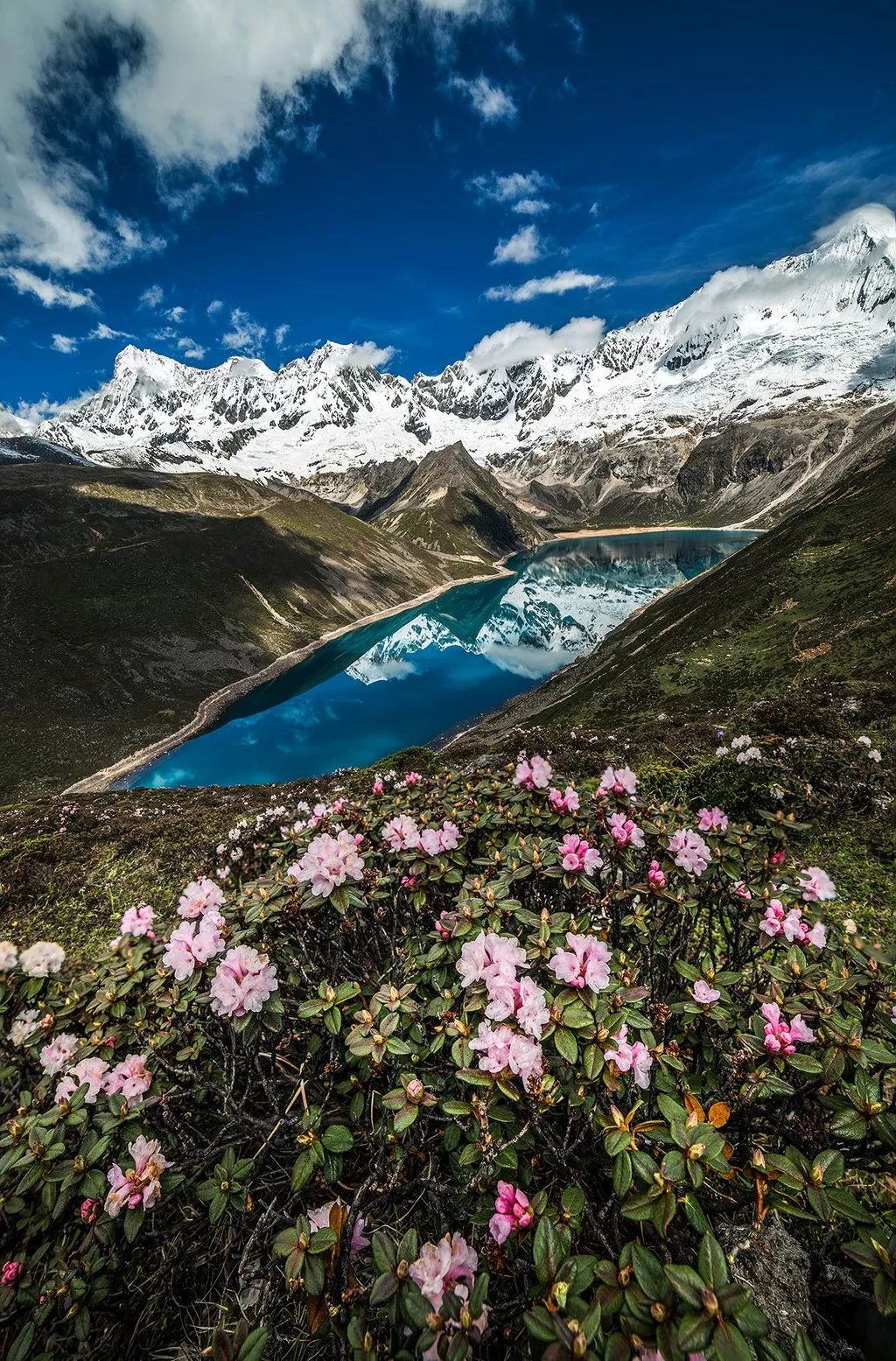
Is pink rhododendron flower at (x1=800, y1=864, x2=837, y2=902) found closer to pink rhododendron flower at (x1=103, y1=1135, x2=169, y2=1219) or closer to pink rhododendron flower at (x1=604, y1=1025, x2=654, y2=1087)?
pink rhododendron flower at (x1=604, y1=1025, x2=654, y2=1087)

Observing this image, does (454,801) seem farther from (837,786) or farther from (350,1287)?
(837,786)

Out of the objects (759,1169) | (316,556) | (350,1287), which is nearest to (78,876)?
(350,1287)

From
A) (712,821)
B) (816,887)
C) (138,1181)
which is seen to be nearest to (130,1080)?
(138,1181)

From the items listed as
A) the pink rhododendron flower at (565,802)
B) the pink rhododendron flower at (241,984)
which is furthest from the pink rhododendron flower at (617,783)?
the pink rhododendron flower at (241,984)

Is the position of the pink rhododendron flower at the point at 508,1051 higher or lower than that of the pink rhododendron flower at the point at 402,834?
lower

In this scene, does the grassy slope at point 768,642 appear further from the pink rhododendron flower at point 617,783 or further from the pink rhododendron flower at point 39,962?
the pink rhododendron flower at point 39,962

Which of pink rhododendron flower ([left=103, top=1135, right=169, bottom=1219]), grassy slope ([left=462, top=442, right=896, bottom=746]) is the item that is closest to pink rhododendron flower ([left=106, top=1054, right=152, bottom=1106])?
pink rhododendron flower ([left=103, top=1135, right=169, bottom=1219])
